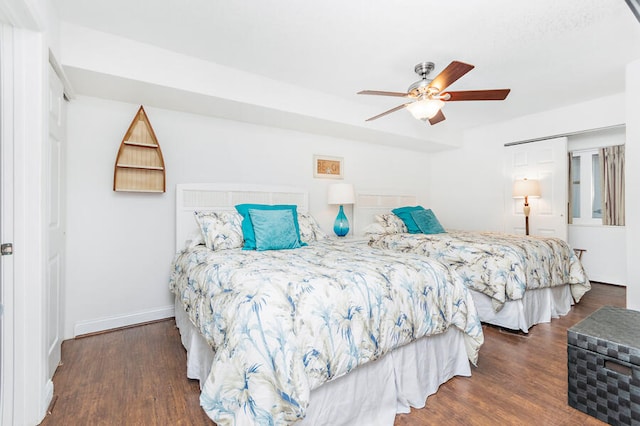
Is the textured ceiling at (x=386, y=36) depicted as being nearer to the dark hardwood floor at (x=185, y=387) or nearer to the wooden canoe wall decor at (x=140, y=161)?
the wooden canoe wall decor at (x=140, y=161)

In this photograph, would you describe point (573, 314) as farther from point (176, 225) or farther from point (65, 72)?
point (65, 72)

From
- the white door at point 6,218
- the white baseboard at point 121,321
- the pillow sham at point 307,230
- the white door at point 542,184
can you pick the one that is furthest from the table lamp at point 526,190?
the white door at point 6,218

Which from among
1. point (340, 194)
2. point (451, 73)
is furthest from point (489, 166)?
point (451, 73)

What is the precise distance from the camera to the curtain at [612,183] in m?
3.98

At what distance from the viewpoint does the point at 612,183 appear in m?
4.06

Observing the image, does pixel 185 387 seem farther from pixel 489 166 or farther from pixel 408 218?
pixel 489 166

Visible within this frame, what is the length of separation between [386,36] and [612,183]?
3924 millimetres

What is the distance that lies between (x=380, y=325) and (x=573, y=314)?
9.00 feet

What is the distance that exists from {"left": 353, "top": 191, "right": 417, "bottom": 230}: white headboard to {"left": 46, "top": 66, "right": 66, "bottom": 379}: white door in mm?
3210

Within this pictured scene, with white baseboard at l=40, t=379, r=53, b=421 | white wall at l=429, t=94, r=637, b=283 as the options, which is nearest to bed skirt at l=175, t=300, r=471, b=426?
white baseboard at l=40, t=379, r=53, b=421

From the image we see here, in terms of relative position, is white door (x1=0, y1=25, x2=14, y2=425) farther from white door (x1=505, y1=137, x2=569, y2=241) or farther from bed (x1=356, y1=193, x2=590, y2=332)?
white door (x1=505, y1=137, x2=569, y2=241)

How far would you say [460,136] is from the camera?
16.2ft

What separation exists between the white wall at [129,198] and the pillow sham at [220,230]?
646 millimetres

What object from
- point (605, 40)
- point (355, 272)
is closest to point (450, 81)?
point (605, 40)
